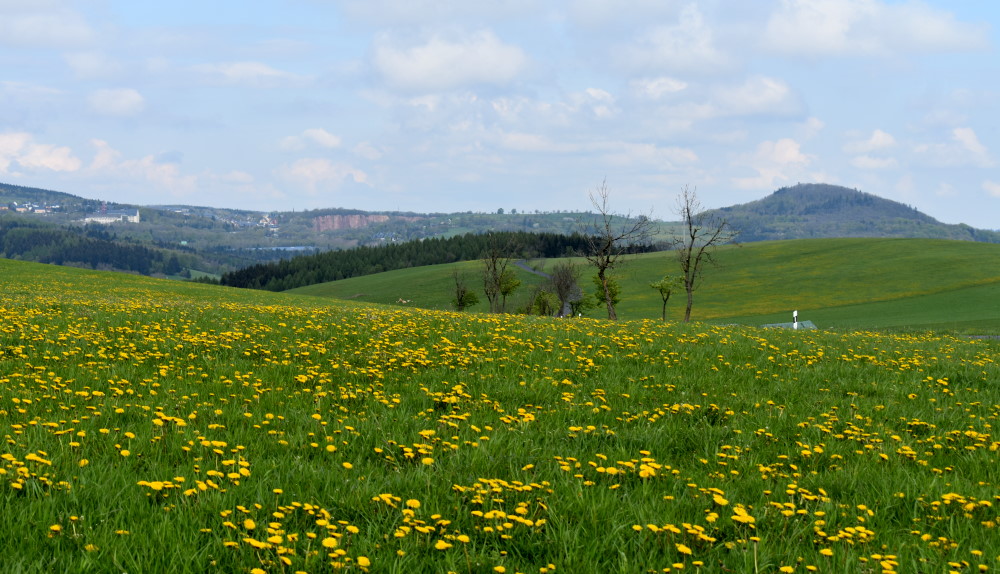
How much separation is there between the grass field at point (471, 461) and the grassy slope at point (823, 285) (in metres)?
54.0

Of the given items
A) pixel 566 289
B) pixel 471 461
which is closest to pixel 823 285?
pixel 566 289

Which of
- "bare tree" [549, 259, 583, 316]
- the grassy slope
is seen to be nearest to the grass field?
the grassy slope

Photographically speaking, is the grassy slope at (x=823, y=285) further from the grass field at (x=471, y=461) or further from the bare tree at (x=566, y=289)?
the grass field at (x=471, y=461)

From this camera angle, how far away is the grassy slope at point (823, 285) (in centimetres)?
7131

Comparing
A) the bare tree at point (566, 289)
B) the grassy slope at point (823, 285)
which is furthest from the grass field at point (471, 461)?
the bare tree at point (566, 289)

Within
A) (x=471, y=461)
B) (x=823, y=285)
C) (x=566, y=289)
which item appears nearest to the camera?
(x=471, y=461)

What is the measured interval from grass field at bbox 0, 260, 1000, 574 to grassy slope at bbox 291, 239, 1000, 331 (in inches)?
2124

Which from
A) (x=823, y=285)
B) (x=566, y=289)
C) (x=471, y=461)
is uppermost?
(x=471, y=461)

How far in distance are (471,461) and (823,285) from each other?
109m

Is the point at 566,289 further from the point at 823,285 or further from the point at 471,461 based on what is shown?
the point at 471,461

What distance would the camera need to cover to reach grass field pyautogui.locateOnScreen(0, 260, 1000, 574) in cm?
458

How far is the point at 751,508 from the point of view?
5582mm

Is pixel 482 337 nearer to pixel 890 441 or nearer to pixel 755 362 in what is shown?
pixel 755 362

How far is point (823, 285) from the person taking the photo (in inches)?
4045
